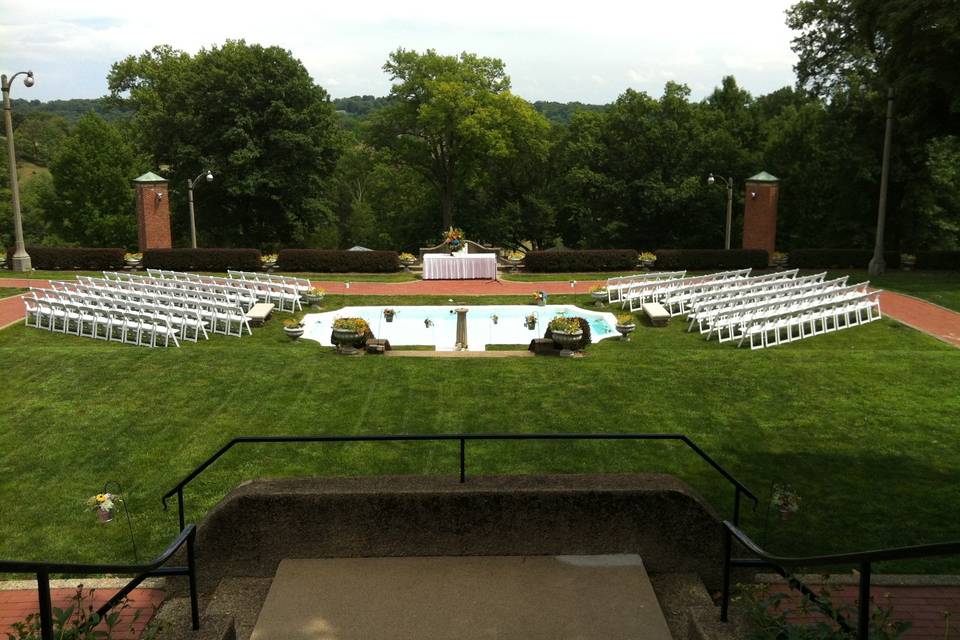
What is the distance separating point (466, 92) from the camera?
49.9 m

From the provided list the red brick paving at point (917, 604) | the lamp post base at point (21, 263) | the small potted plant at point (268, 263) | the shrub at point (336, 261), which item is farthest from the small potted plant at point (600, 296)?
the lamp post base at point (21, 263)

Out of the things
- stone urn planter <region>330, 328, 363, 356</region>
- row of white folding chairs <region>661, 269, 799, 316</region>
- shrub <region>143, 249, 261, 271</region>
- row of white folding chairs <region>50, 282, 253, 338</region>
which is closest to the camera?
stone urn planter <region>330, 328, 363, 356</region>

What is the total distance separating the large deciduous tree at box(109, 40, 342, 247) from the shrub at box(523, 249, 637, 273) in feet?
52.1

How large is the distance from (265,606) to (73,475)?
17.8 ft

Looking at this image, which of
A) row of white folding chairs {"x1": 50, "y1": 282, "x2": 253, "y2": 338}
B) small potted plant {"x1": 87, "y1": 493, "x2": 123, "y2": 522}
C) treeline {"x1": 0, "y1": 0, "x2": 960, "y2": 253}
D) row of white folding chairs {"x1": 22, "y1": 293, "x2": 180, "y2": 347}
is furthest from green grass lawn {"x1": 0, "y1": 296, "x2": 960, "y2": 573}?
treeline {"x1": 0, "y1": 0, "x2": 960, "y2": 253}

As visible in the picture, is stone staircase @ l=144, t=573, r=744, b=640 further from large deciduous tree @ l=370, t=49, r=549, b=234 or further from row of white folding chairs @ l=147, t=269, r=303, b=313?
large deciduous tree @ l=370, t=49, r=549, b=234

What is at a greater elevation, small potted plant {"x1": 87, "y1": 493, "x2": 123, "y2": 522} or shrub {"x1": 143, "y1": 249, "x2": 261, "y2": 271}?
shrub {"x1": 143, "y1": 249, "x2": 261, "y2": 271}

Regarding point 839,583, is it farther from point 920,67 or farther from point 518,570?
point 920,67

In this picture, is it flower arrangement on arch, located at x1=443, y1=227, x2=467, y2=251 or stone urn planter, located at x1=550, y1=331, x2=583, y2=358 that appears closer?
stone urn planter, located at x1=550, y1=331, x2=583, y2=358

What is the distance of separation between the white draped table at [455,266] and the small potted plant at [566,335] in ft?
50.7

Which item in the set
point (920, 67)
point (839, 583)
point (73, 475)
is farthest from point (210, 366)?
point (920, 67)

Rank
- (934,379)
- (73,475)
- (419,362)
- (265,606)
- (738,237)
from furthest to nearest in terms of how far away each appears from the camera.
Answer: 1. (738,237)
2. (419,362)
3. (934,379)
4. (73,475)
5. (265,606)

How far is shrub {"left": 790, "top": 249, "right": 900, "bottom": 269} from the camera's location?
33.0 meters

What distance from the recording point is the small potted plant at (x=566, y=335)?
1670 centimetres
